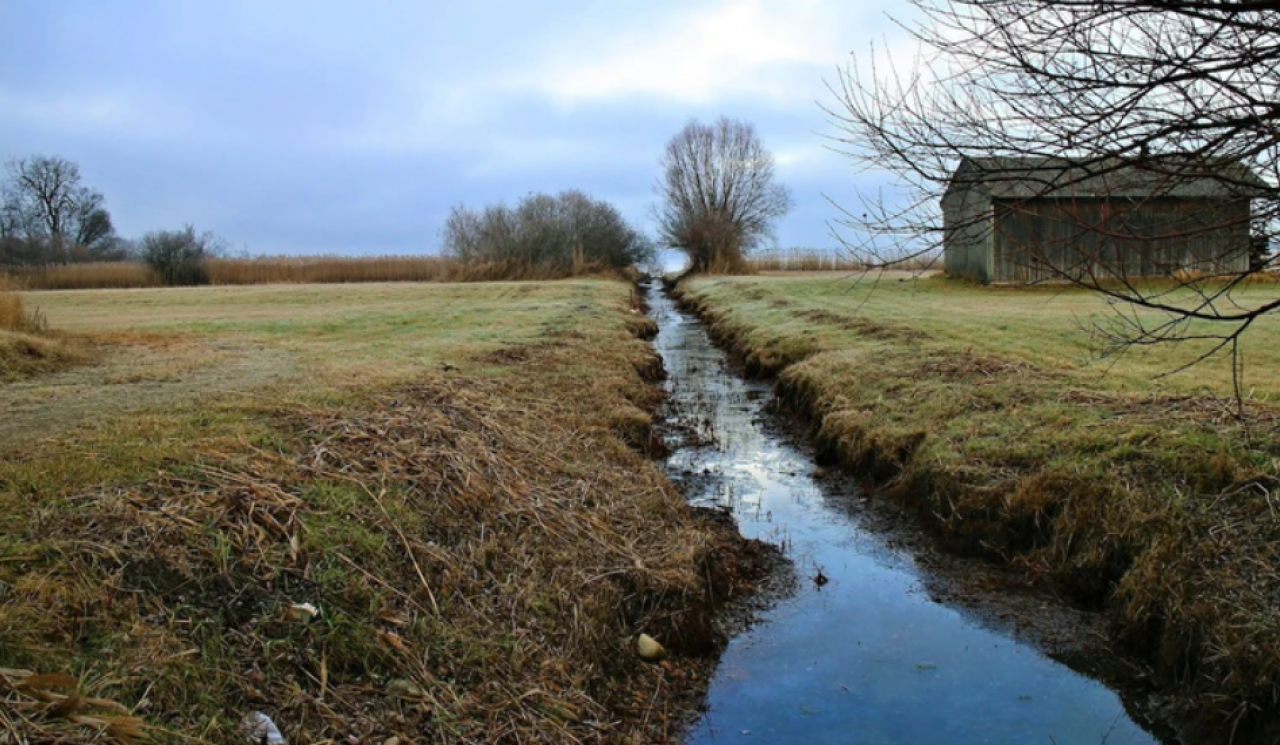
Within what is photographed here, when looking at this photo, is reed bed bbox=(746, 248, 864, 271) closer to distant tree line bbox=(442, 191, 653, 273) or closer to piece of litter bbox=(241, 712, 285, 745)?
distant tree line bbox=(442, 191, 653, 273)

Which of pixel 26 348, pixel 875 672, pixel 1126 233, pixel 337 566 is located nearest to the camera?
pixel 337 566

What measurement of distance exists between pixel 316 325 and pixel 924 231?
1349cm

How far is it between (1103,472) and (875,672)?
2.49 meters

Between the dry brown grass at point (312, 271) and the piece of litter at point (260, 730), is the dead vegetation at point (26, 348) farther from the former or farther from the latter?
the dry brown grass at point (312, 271)

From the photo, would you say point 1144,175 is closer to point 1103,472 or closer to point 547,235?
point 1103,472

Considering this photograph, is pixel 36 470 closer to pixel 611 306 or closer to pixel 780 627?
pixel 780 627

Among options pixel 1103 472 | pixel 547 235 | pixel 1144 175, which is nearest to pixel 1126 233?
pixel 1144 175

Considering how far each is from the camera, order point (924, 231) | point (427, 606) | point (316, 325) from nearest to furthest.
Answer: point (427, 606) → point (924, 231) → point (316, 325)

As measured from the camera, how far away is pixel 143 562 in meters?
3.81

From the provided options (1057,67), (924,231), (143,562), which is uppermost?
(1057,67)

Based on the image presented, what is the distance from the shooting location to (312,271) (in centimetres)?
4572

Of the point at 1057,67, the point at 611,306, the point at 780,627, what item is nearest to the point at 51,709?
the point at 780,627

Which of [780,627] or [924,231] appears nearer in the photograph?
[924,231]

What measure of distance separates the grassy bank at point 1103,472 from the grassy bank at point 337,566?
2.11 m
